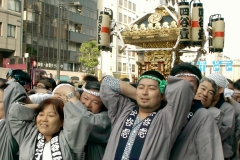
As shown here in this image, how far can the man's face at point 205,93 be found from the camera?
139 inches

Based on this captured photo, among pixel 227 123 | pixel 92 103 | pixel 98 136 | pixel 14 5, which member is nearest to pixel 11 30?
pixel 14 5

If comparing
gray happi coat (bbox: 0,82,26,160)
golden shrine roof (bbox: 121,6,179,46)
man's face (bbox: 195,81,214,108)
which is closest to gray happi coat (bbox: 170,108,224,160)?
man's face (bbox: 195,81,214,108)

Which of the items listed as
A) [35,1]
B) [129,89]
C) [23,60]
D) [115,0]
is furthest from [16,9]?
[129,89]

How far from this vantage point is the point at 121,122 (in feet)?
9.66

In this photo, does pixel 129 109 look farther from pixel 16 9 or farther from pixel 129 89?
pixel 16 9

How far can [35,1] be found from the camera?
36.1m

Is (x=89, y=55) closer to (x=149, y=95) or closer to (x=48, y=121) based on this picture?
(x=48, y=121)

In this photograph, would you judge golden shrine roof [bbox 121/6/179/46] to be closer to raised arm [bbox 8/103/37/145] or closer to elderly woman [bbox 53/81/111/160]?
elderly woman [bbox 53/81/111/160]

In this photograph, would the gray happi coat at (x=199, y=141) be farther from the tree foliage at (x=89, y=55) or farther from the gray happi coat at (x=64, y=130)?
the tree foliage at (x=89, y=55)

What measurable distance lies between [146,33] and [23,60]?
14.8 meters

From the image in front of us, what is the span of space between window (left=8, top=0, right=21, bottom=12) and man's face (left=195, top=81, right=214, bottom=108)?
30304 millimetres

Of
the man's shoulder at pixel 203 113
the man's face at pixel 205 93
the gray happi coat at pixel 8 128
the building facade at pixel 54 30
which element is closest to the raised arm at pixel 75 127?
the gray happi coat at pixel 8 128

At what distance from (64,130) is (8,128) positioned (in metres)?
0.66

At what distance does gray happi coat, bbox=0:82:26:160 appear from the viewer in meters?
3.20
